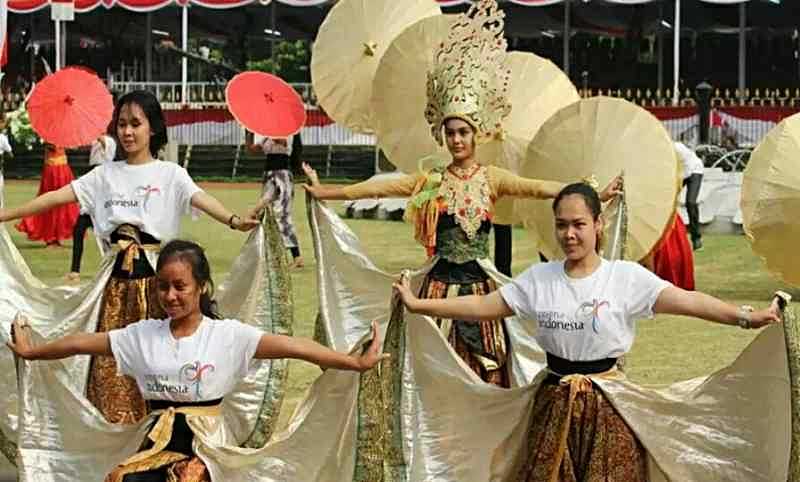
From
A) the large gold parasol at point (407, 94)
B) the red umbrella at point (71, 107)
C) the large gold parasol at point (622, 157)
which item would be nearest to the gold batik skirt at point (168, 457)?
the large gold parasol at point (622, 157)

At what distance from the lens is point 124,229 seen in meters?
7.51

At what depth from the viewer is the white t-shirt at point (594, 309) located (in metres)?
5.65

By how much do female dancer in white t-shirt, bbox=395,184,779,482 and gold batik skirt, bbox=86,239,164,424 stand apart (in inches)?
87.6

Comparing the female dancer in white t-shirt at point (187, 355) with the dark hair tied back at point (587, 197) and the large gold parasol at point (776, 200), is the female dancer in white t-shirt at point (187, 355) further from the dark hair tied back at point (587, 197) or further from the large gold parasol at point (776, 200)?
the large gold parasol at point (776, 200)

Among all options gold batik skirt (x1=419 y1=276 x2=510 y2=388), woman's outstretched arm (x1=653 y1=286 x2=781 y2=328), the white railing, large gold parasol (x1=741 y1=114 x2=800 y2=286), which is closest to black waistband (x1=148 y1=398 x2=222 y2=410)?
woman's outstretched arm (x1=653 y1=286 x2=781 y2=328)

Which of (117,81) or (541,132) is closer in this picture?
(541,132)

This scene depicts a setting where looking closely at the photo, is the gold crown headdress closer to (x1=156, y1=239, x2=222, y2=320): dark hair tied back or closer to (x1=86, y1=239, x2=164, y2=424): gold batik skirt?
(x1=86, y1=239, x2=164, y2=424): gold batik skirt

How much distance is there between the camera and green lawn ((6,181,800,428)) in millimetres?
10375

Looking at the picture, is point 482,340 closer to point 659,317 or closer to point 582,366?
point 582,366

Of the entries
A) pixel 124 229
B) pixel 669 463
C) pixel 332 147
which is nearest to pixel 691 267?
pixel 124 229

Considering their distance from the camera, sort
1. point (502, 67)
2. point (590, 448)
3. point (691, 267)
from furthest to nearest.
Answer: point (691, 267) → point (502, 67) → point (590, 448)

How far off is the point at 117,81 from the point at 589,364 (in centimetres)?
3383

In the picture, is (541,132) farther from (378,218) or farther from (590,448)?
(378,218)

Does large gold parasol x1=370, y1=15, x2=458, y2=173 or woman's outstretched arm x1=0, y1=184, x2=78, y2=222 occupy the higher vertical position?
large gold parasol x1=370, y1=15, x2=458, y2=173
